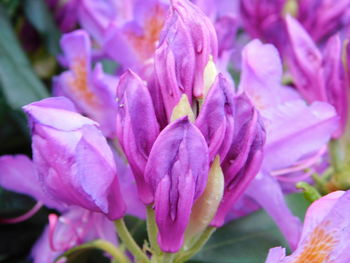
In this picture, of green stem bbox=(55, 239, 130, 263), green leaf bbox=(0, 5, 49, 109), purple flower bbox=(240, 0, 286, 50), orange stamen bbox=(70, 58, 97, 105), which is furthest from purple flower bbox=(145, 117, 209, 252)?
purple flower bbox=(240, 0, 286, 50)

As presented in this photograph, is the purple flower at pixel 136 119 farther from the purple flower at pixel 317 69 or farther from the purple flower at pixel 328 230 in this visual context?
the purple flower at pixel 317 69

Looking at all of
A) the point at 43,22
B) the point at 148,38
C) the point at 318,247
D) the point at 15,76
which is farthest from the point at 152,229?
the point at 43,22

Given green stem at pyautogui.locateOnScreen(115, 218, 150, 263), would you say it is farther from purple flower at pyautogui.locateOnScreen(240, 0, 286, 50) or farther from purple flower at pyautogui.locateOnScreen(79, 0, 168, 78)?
purple flower at pyautogui.locateOnScreen(240, 0, 286, 50)

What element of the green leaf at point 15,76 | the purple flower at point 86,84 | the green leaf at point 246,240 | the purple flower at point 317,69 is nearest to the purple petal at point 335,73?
the purple flower at point 317,69

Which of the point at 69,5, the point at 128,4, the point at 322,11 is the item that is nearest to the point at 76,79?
the point at 128,4

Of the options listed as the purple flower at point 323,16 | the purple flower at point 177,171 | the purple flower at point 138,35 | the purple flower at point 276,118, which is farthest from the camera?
the purple flower at point 323,16

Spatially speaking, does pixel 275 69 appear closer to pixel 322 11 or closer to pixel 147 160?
pixel 147 160
